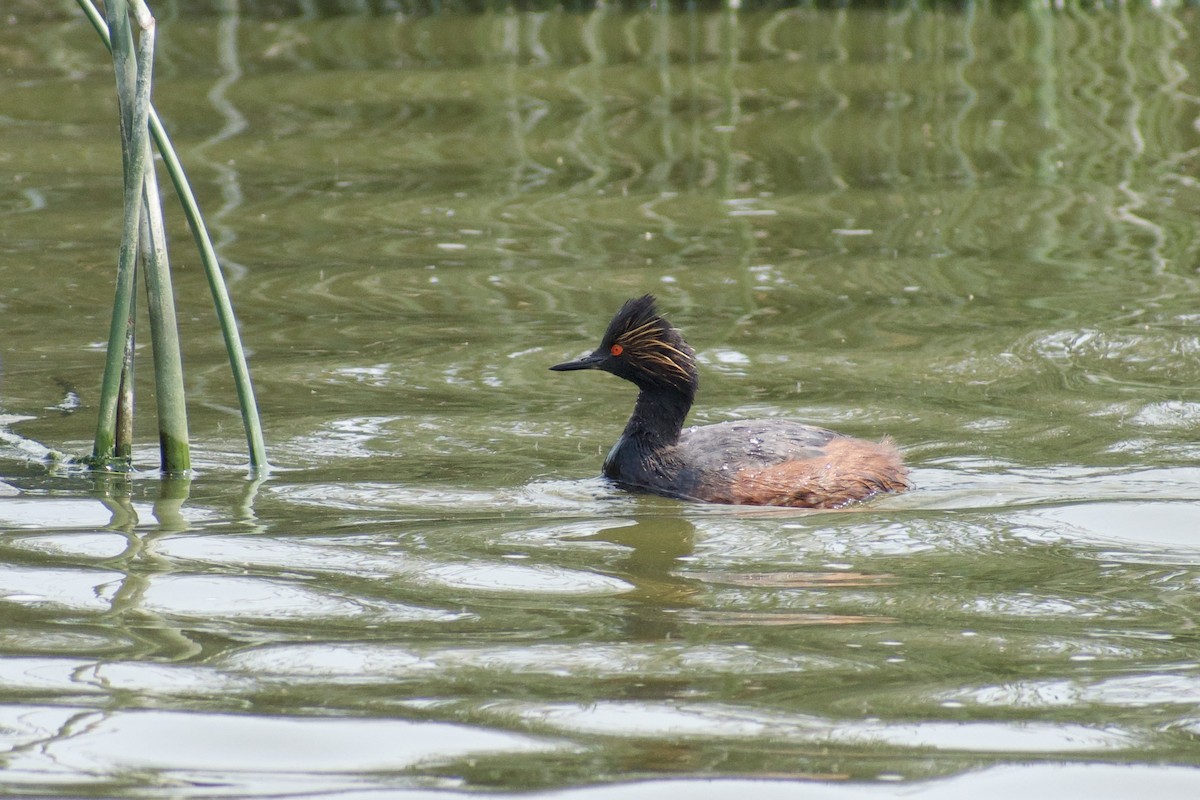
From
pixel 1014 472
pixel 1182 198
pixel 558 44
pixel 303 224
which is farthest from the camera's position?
pixel 558 44

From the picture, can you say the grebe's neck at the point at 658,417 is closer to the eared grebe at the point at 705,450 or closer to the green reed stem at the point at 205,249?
the eared grebe at the point at 705,450

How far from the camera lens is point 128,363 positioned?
6.55 meters

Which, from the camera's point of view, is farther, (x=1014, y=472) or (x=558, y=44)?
(x=558, y=44)

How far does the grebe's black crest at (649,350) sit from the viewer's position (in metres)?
7.45

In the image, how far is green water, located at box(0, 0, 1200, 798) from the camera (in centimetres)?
414

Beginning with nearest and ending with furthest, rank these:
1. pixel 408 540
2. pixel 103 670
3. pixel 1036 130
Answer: pixel 103 670 < pixel 408 540 < pixel 1036 130

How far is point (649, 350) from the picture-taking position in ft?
24.5

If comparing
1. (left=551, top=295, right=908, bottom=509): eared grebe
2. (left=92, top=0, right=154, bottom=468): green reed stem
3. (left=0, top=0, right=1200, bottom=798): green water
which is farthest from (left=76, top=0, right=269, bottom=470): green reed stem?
(left=551, top=295, right=908, bottom=509): eared grebe

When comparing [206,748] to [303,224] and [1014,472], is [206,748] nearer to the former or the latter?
[1014,472]

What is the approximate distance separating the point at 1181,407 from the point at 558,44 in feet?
34.8

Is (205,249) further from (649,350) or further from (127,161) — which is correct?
(649,350)

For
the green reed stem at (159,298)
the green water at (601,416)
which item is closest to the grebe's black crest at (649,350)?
the green water at (601,416)

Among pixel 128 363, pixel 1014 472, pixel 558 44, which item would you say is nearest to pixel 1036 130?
pixel 558 44

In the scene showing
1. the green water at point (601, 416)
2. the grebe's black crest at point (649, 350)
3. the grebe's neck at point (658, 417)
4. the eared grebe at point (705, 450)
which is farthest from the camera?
the grebe's black crest at point (649, 350)
